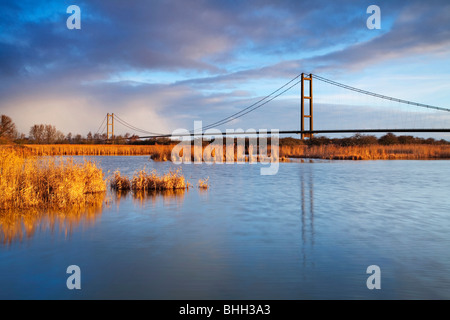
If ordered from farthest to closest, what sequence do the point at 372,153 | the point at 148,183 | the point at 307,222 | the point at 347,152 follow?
the point at 347,152, the point at 372,153, the point at 148,183, the point at 307,222

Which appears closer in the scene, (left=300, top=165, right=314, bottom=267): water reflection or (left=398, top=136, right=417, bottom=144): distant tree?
(left=300, top=165, right=314, bottom=267): water reflection

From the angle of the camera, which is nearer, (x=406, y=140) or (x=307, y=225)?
(x=307, y=225)

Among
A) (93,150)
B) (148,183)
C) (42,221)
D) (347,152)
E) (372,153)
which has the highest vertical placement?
(93,150)

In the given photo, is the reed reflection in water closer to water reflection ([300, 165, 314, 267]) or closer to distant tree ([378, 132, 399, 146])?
water reflection ([300, 165, 314, 267])

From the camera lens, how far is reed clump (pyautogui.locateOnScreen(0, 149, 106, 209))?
26.3ft

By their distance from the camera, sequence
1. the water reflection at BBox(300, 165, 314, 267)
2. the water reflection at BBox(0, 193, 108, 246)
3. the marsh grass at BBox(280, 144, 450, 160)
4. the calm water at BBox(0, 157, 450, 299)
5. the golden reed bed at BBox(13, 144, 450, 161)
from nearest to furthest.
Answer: the calm water at BBox(0, 157, 450, 299) → the water reflection at BBox(300, 165, 314, 267) → the water reflection at BBox(0, 193, 108, 246) → the golden reed bed at BBox(13, 144, 450, 161) → the marsh grass at BBox(280, 144, 450, 160)

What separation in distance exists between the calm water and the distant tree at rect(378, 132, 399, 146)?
146ft

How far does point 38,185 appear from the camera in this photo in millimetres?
8812

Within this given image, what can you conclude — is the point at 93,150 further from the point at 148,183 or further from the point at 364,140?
the point at 364,140

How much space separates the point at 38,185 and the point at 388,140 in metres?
51.1

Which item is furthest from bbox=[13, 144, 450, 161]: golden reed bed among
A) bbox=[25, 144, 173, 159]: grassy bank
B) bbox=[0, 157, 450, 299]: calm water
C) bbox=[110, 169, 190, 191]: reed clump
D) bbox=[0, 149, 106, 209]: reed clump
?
bbox=[0, 157, 450, 299]: calm water

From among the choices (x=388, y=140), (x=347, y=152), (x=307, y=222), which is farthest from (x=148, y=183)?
(x=388, y=140)

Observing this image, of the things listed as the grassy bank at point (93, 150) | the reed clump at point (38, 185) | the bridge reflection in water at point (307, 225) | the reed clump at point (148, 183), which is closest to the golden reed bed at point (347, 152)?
the grassy bank at point (93, 150)

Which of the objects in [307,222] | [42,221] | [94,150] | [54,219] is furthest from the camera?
[94,150]
